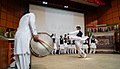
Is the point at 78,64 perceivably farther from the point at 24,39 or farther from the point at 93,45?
the point at 93,45

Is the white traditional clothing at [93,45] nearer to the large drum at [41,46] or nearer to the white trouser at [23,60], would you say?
the large drum at [41,46]

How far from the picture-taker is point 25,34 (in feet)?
11.5

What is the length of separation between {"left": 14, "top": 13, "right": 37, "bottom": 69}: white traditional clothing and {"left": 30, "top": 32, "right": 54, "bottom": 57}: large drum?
10 cm

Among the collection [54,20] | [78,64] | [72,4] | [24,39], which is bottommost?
[78,64]

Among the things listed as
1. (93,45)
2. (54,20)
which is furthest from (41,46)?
(54,20)

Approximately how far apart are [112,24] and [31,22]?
32.1 feet

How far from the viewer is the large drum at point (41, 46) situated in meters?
3.50

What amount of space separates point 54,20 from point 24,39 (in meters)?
9.11

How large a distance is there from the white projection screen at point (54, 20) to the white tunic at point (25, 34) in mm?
8183

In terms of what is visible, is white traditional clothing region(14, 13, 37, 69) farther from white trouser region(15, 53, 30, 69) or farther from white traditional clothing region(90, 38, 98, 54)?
white traditional clothing region(90, 38, 98, 54)

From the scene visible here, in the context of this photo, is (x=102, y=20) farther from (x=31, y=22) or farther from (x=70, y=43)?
(x=31, y=22)

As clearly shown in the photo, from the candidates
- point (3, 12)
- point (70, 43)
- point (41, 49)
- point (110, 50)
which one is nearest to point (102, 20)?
point (110, 50)

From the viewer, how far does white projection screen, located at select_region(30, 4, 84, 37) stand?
11781 mm

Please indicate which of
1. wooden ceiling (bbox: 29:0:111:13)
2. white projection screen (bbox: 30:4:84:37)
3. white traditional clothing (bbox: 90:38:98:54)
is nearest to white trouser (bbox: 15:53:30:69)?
white projection screen (bbox: 30:4:84:37)
